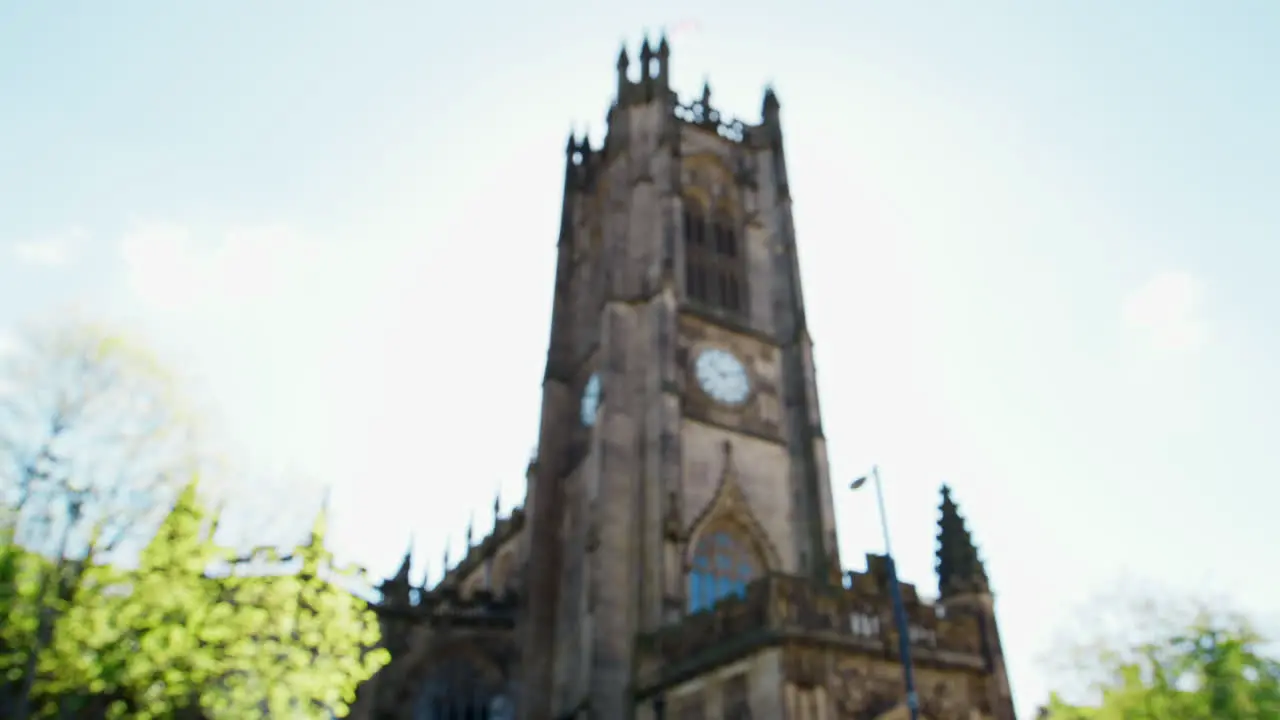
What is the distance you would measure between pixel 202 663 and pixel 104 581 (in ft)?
6.13

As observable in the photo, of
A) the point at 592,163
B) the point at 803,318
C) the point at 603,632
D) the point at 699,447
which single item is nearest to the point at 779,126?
the point at 592,163

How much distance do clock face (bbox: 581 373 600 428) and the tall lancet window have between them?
17.9 feet

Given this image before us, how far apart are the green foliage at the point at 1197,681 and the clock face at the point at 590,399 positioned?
19.2 m

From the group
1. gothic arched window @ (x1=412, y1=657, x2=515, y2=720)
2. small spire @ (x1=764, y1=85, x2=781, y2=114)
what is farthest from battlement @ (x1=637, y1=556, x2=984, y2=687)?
small spire @ (x1=764, y1=85, x2=781, y2=114)

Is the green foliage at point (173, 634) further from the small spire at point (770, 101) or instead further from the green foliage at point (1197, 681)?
the small spire at point (770, 101)

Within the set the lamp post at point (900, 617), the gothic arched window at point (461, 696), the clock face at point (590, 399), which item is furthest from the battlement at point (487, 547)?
the lamp post at point (900, 617)

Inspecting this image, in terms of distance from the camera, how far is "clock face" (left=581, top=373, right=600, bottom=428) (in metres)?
37.7

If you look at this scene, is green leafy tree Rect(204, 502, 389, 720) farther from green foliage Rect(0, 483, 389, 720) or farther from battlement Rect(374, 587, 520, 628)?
battlement Rect(374, 587, 520, 628)

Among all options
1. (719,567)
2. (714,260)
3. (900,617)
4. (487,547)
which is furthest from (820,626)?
(487,547)

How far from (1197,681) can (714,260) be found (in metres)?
23.5

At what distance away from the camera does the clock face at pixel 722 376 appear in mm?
37281

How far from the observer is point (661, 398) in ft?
112

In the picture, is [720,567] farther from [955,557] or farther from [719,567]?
[955,557]

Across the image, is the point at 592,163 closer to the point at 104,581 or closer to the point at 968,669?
the point at 968,669
